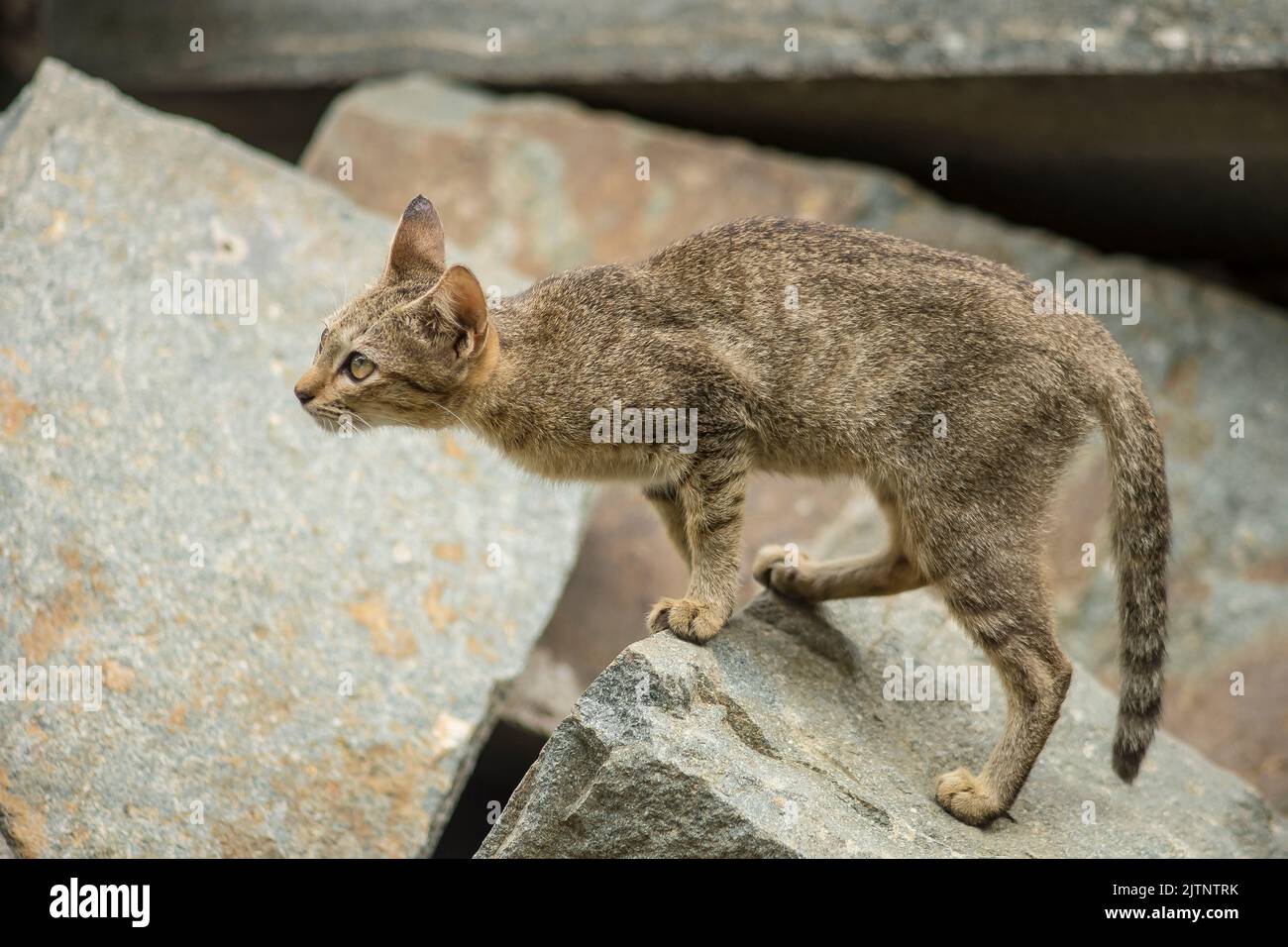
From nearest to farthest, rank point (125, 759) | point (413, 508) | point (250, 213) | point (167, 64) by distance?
1. point (125, 759)
2. point (413, 508)
3. point (250, 213)
4. point (167, 64)

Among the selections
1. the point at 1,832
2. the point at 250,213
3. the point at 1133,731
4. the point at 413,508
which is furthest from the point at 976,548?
the point at 250,213

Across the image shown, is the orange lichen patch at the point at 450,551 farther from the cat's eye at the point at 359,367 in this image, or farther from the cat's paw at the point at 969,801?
the cat's paw at the point at 969,801

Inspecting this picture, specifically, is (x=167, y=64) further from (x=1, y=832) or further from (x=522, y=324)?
(x=1, y=832)

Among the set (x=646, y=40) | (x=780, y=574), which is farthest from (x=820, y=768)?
A: (x=646, y=40)

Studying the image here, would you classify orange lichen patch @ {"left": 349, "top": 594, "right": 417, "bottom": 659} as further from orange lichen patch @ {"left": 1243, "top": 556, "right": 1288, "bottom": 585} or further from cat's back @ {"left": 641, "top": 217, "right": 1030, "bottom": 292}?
orange lichen patch @ {"left": 1243, "top": 556, "right": 1288, "bottom": 585}

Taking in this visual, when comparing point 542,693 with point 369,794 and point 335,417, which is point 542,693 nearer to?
point 369,794
